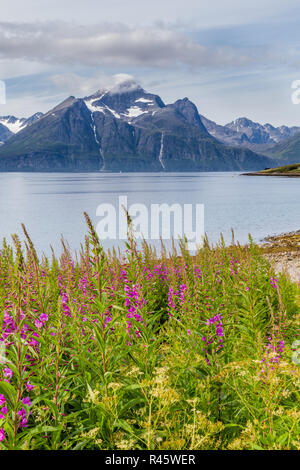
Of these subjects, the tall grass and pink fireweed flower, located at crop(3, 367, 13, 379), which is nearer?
pink fireweed flower, located at crop(3, 367, 13, 379)

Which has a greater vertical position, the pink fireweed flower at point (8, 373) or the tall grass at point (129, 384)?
the pink fireweed flower at point (8, 373)

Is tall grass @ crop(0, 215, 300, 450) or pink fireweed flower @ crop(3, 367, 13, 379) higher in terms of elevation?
pink fireweed flower @ crop(3, 367, 13, 379)

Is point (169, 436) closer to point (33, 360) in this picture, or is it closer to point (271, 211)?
point (33, 360)

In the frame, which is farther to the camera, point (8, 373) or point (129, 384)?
point (129, 384)

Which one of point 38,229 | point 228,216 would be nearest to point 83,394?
point 38,229

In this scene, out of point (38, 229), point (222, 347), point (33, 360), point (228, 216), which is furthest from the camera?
point (228, 216)

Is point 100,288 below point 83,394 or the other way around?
the other way around

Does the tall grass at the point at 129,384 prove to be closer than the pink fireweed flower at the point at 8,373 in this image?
No

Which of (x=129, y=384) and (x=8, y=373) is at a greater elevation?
(x=8, y=373)

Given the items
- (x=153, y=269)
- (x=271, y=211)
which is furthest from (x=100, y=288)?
(x=271, y=211)
